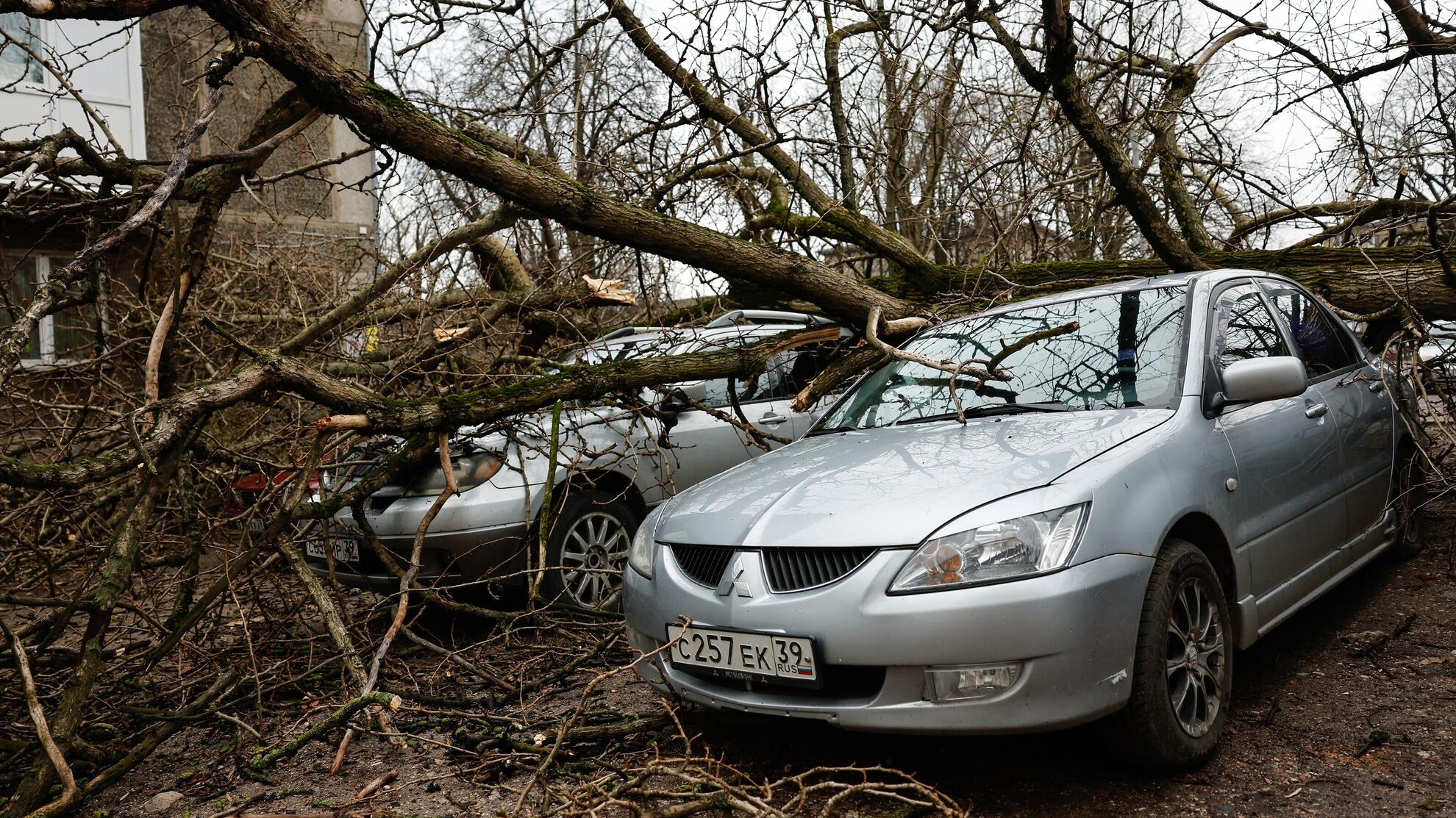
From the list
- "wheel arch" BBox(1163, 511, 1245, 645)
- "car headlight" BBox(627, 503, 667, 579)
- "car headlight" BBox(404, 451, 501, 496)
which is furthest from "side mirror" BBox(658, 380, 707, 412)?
"wheel arch" BBox(1163, 511, 1245, 645)

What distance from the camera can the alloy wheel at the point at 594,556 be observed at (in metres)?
5.18

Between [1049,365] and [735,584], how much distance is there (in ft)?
5.17

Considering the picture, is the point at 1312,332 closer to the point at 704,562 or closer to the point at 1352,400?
the point at 1352,400

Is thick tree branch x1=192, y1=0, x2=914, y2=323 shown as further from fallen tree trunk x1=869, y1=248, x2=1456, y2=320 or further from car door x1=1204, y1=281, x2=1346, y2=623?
car door x1=1204, y1=281, x2=1346, y2=623

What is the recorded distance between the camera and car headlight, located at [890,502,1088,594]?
2.72 m

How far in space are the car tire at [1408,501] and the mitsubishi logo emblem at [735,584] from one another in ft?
10.6

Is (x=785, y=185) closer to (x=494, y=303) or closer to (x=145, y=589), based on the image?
(x=494, y=303)

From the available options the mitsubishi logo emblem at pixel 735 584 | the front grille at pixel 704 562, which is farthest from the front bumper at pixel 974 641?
the front grille at pixel 704 562

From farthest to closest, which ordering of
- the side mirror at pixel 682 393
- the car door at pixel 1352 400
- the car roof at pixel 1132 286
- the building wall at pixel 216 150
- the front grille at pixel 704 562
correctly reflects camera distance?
the building wall at pixel 216 150, the side mirror at pixel 682 393, the car door at pixel 1352 400, the car roof at pixel 1132 286, the front grille at pixel 704 562

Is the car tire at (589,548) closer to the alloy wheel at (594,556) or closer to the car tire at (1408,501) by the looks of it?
the alloy wheel at (594,556)

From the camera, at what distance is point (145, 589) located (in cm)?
496

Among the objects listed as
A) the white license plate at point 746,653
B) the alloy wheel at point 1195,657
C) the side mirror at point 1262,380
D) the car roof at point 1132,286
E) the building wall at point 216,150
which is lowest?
the alloy wheel at point 1195,657

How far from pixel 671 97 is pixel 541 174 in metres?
2.45

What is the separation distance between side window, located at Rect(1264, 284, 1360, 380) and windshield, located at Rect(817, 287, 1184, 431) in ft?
2.68
